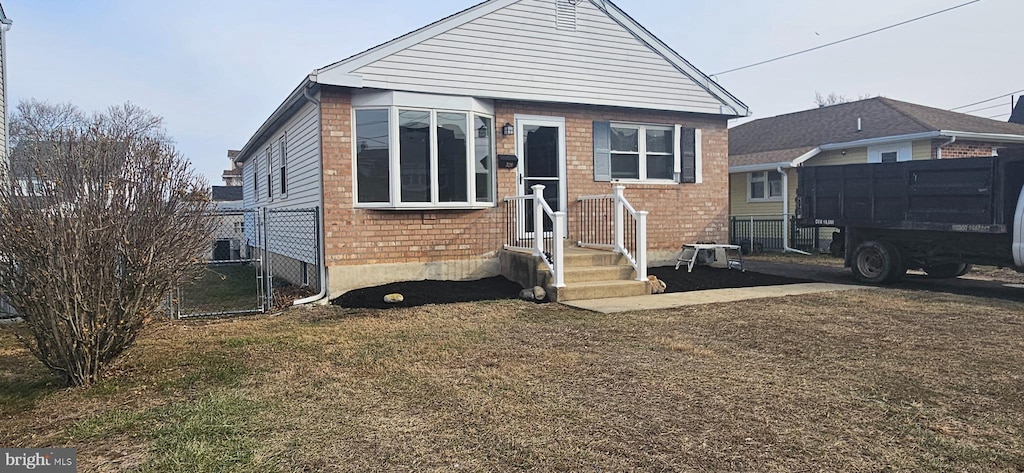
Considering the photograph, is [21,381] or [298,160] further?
[298,160]

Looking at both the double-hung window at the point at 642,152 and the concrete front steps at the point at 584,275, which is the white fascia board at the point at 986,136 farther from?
the concrete front steps at the point at 584,275

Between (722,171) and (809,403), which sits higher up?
(722,171)

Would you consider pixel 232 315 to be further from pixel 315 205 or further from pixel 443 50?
pixel 443 50

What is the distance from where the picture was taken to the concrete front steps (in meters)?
8.97

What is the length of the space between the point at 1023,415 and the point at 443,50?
819 cm

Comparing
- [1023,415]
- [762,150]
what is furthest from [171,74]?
[1023,415]

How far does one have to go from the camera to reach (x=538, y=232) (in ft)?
30.5

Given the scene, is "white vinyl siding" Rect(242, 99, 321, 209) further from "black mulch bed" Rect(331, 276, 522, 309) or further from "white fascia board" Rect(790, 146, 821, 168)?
"white fascia board" Rect(790, 146, 821, 168)

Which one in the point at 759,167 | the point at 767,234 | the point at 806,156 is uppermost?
the point at 806,156

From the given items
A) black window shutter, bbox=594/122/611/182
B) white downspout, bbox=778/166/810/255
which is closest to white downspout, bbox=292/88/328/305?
black window shutter, bbox=594/122/611/182

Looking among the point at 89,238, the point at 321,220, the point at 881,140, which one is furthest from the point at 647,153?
the point at 881,140

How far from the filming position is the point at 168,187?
5016mm

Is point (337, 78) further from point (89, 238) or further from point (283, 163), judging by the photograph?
point (89, 238)

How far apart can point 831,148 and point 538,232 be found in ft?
42.1
